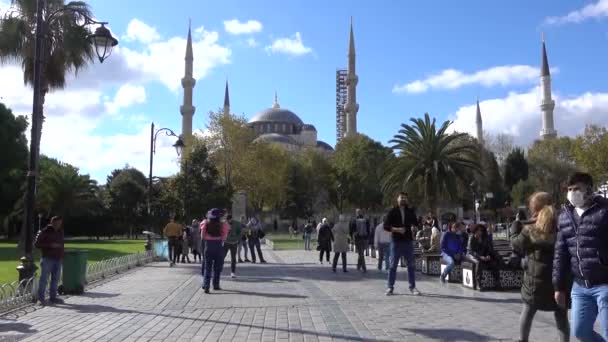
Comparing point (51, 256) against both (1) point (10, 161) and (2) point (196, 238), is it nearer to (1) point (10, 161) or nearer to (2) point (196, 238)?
(2) point (196, 238)

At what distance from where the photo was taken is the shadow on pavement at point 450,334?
6.60 metres

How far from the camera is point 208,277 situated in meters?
11.2

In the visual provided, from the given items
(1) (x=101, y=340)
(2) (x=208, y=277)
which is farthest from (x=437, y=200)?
(1) (x=101, y=340)

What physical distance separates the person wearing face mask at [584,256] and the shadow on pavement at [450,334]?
6.81 ft

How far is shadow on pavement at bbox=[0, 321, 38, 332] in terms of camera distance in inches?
297

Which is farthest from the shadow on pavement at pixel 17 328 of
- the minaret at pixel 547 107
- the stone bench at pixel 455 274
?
the minaret at pixel 547 107

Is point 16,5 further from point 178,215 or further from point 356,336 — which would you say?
point 356,336

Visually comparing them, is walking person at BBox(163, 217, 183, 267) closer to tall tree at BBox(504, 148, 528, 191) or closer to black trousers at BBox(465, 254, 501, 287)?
black trousers at BBox(465, 254, 501, 287)

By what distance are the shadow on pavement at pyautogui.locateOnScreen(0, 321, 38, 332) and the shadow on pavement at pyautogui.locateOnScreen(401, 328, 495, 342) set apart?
4768 mm

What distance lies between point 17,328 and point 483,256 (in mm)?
7860

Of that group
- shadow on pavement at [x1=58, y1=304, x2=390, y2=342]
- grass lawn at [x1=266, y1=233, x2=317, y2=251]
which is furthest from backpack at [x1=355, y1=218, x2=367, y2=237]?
grass lawn at [x1=266, y1=233, x2=317, y2=251]

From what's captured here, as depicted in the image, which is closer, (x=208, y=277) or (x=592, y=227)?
(x=592, y=227)

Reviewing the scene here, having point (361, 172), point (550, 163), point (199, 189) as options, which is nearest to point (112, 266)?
point (199, 189)

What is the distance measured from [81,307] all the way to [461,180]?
21.1m
